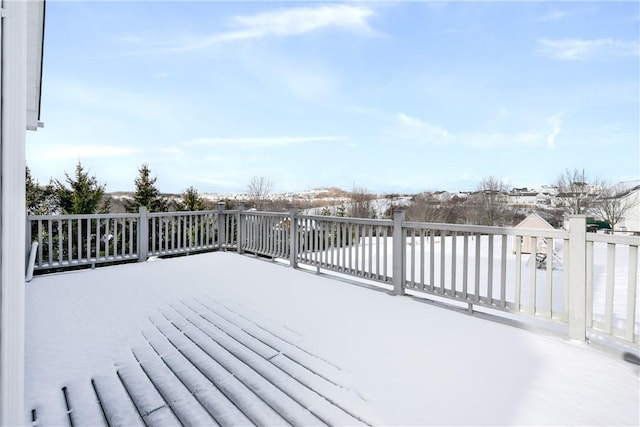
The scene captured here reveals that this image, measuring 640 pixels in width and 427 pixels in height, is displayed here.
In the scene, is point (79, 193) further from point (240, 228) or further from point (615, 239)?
point (615, 239)

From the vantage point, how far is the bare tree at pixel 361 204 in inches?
590

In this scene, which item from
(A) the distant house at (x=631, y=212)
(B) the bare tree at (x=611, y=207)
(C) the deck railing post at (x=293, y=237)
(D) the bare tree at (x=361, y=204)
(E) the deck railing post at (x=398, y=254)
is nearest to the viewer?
(E) the deck railing post at (x=398, y=254)

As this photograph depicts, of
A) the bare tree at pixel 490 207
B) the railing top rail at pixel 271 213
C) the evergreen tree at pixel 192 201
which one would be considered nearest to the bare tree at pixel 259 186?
the evergreen tree at pixel 192 201

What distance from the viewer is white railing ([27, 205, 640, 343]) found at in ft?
8.74

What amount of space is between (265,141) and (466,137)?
1301 centimetres

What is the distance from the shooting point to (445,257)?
18.0 feet

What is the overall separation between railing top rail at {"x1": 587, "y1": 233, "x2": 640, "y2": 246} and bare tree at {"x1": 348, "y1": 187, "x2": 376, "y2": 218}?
11792 millimetres

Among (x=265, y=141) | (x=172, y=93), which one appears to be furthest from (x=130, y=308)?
(x=265, y=141)

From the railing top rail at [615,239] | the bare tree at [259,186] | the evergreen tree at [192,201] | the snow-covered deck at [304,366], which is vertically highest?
the bare tree at [259,186]

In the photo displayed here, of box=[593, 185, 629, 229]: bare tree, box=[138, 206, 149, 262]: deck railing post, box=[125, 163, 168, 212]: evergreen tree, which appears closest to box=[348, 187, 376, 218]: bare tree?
box=[125, 163, 168, 212]: evergreen tree

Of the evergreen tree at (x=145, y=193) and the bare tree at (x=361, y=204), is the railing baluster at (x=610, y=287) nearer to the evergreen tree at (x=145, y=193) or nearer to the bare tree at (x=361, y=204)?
the bare tree at (x=361, y=204)

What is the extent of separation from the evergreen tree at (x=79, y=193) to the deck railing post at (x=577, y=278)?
11548 millimetres

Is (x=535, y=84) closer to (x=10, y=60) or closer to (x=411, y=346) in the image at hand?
(x=411, y=346)

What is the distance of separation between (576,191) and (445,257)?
22.1 metres
